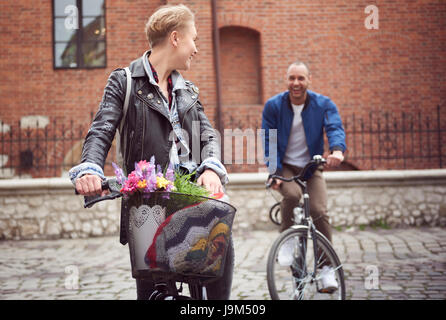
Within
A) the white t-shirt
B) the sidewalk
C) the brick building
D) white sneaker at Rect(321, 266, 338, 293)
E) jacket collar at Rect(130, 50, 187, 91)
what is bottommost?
the sidewalk

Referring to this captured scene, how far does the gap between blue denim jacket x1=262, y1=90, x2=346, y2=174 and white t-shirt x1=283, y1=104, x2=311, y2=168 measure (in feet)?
0.17

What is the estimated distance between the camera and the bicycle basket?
1.77 metres

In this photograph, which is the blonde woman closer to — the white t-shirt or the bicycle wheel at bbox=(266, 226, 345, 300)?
the bicycle wheel at bbox=(266, 226, 345, 300)

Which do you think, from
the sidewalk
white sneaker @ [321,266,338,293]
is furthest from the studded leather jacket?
the sidewalk

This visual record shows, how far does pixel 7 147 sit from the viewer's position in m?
11.3

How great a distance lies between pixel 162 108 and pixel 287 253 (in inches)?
76.7

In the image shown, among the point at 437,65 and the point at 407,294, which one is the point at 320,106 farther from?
the point at 437,65

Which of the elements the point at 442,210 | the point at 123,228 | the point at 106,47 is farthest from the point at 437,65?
the point at 123,228

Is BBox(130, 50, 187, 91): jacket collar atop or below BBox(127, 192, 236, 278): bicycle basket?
atop

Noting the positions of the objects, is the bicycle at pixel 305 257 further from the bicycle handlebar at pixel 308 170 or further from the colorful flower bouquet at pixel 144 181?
the colorful flower bouquet at pixel 144 181

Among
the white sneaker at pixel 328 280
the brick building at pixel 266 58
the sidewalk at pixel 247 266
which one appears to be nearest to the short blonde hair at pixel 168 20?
the white sneaker at pixel 328 280

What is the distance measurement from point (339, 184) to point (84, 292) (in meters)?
5.33

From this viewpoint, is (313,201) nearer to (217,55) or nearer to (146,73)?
(146,73)

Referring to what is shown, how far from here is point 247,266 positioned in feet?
20.7
